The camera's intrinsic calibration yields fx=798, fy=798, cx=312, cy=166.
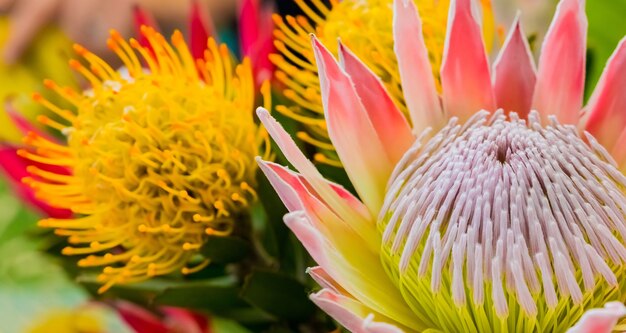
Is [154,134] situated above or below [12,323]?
above

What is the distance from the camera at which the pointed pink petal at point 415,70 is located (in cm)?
64

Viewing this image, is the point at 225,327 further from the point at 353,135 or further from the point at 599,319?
the point at 599,319

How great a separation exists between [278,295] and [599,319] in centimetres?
35

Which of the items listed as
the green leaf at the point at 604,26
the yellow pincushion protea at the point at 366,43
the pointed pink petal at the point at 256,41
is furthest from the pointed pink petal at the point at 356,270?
the green leaf at the point at 604,26

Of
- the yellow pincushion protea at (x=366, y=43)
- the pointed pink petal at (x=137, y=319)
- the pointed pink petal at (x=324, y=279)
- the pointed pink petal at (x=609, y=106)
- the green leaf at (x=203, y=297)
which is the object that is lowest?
the pointed pink petal at (x=137, y=319)

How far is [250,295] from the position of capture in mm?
737

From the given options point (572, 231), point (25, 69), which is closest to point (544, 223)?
point (572, 231)

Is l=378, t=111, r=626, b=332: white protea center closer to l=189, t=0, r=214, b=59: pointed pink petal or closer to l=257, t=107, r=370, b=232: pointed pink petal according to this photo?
l=257, t=107, r=370, b=232: pointed pink petal

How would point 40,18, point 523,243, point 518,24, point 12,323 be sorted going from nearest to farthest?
point 523,243
point 518,24
point 12,323
point 40,18

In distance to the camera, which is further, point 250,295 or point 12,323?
point 12,323

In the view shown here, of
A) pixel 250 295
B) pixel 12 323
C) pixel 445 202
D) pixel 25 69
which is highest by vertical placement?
pixel 25 69

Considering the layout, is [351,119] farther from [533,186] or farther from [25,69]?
[25,69]

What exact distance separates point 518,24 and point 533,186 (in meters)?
0.15

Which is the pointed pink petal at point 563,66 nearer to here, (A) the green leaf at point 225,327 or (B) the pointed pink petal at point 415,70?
(B) the pointed pink petal at point 415,70
